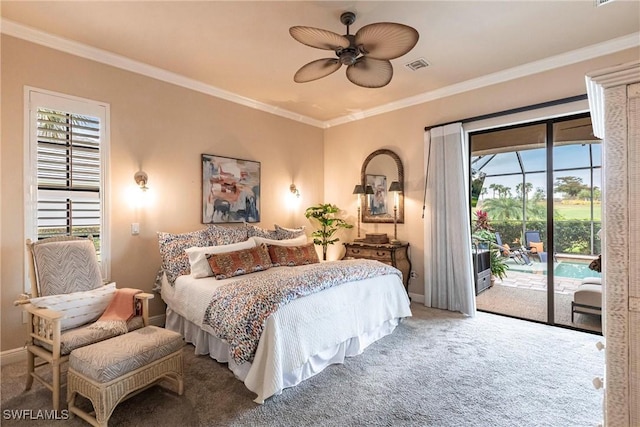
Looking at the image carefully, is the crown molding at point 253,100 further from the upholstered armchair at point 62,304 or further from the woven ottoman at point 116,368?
the woven ottoman at point 116,368

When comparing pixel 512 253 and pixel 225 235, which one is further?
pixel 512 253

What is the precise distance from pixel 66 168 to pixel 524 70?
195 inches

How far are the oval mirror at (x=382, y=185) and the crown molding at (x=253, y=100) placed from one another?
2.45ft

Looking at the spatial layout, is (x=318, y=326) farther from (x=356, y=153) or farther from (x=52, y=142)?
(x=356, y=153)

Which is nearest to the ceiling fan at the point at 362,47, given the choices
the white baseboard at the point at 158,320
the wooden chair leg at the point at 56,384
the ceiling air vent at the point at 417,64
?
the ceiling air vent at the point at 417,64

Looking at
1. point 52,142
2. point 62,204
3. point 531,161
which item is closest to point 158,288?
point 62,204

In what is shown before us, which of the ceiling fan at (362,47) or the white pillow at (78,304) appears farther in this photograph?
the white pillow at (78,304)

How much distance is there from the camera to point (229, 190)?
4336 mm

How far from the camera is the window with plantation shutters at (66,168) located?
287 cm

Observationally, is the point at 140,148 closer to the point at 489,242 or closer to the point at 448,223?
the point at 448,223

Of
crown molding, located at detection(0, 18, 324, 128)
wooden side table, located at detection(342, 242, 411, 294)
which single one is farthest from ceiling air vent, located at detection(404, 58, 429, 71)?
wooden side table, located at detection(342, 242, 411, 294)

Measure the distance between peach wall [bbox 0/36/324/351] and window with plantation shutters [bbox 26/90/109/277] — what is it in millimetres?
86

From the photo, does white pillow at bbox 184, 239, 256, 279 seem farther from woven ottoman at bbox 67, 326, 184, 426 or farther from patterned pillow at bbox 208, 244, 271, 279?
woven ottoman at bbox 67, 326, 184, 426

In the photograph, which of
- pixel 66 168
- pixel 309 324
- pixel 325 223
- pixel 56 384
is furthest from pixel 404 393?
pixel 66 168
